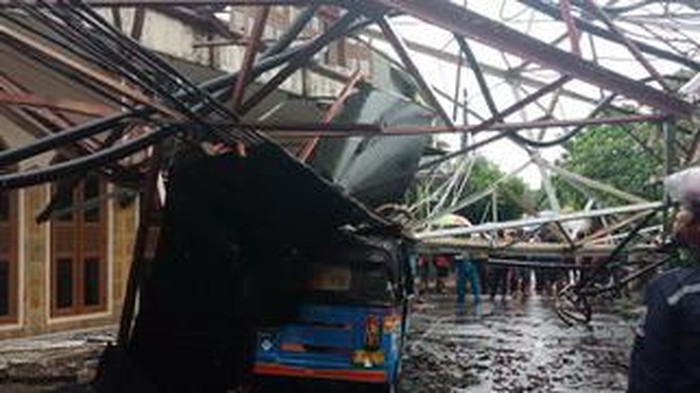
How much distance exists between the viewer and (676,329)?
3.47 meters

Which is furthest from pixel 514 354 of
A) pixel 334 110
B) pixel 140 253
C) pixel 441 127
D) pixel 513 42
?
pixel 513 42

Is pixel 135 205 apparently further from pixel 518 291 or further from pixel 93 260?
pixel 518 291

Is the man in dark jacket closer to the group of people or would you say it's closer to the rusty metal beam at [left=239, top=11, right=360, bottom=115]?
the rusty metal beam at [left=239, top=11, right=360, bottom=115]

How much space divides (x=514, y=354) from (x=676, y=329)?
11.9 meters

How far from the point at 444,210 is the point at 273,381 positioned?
3.30 metres

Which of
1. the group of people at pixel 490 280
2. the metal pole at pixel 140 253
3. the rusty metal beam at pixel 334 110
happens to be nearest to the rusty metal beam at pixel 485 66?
the rusty metal beam at pixel 334 110

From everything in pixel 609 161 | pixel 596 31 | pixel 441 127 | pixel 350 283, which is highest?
pixel 609 161

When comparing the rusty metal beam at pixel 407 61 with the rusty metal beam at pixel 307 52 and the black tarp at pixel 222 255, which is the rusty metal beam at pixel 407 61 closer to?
the rusty metal beam at pixel 307 52

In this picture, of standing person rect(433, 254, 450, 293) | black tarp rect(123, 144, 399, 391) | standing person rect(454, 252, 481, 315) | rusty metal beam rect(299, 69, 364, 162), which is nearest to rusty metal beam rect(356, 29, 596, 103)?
rusty metal beam rect(299, 69, 364, 162)

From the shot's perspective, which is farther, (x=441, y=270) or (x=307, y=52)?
(x=441, y=270)

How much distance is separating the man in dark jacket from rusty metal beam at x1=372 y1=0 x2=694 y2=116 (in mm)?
1341

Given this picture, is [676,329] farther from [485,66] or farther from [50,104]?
[485,66]

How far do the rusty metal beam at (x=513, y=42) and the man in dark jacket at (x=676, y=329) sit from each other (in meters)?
1.34

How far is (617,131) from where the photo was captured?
25734 millimetres
